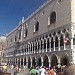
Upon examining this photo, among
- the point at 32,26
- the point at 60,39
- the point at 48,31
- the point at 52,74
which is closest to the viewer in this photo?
the point at 52,74

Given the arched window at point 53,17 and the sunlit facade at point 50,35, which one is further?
the arched window at point 53,17

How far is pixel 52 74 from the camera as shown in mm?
16703

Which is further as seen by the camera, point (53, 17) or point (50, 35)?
point (50, 35)

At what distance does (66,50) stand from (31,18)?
59.1ft

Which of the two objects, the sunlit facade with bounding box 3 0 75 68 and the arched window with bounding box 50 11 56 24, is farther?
the arched window with bounding box 50 11 56 24

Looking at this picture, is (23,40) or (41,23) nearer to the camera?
(41,23)

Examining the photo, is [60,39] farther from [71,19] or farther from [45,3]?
[45,3]

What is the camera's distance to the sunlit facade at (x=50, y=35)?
93.8 feet

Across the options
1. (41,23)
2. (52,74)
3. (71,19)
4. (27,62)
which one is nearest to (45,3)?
(41,23)

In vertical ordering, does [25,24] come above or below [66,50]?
above

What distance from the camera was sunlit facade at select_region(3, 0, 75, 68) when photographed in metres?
28.6

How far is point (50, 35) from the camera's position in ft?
113

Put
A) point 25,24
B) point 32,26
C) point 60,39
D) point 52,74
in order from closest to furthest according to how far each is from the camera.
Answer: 1. point 52,74
2. point 60,39
3. point 32,26
4. point 25,24

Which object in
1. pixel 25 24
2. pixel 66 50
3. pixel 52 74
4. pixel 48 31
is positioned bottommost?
pixel 52 74
